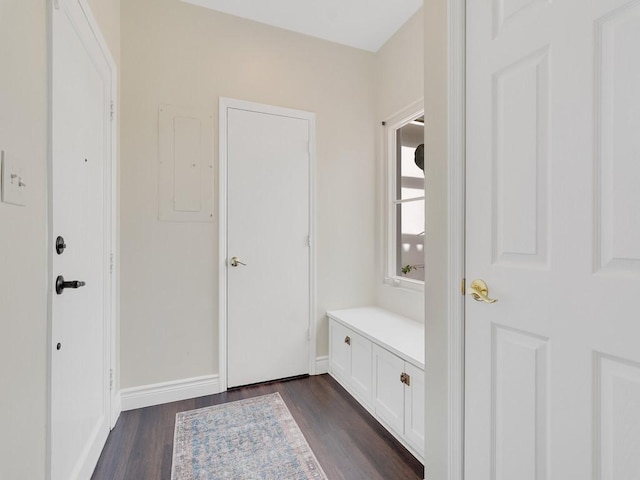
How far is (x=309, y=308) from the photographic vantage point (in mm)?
2697

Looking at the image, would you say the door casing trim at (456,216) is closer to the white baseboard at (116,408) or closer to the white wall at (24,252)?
the white wall at (24,252)

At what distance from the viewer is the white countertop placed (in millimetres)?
1804

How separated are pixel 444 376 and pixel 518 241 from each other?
610mm

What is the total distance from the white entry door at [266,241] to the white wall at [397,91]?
675mm

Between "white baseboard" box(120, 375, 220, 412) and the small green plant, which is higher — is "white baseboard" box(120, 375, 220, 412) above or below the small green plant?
below

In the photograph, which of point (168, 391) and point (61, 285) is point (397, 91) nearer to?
point (61, 285)

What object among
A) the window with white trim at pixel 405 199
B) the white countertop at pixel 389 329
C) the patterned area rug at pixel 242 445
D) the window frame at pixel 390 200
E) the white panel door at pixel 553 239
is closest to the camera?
the white panel door at pixel 553 239

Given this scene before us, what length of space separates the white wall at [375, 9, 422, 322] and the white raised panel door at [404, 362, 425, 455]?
2.32ft

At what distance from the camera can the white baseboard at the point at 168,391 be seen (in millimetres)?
2146

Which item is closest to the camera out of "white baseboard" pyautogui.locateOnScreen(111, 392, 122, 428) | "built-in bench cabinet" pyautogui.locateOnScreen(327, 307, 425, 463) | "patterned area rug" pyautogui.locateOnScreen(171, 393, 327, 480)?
"patterned area rug" pyautogui.locateOnScreen(171, 393, 327, 480)

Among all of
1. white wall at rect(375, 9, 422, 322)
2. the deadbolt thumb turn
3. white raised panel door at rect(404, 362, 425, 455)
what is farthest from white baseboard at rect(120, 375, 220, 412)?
the deadbolt thumb turn

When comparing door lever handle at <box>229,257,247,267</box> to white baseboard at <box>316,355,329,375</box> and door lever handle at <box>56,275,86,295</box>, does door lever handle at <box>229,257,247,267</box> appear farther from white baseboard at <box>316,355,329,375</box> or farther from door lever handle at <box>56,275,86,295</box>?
door lever handle at <box>56,275,86,295</box>

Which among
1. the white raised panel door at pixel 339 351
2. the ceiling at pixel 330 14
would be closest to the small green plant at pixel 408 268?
the white raised panel door at pixel 339 351

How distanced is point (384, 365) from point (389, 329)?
0.99 feet
